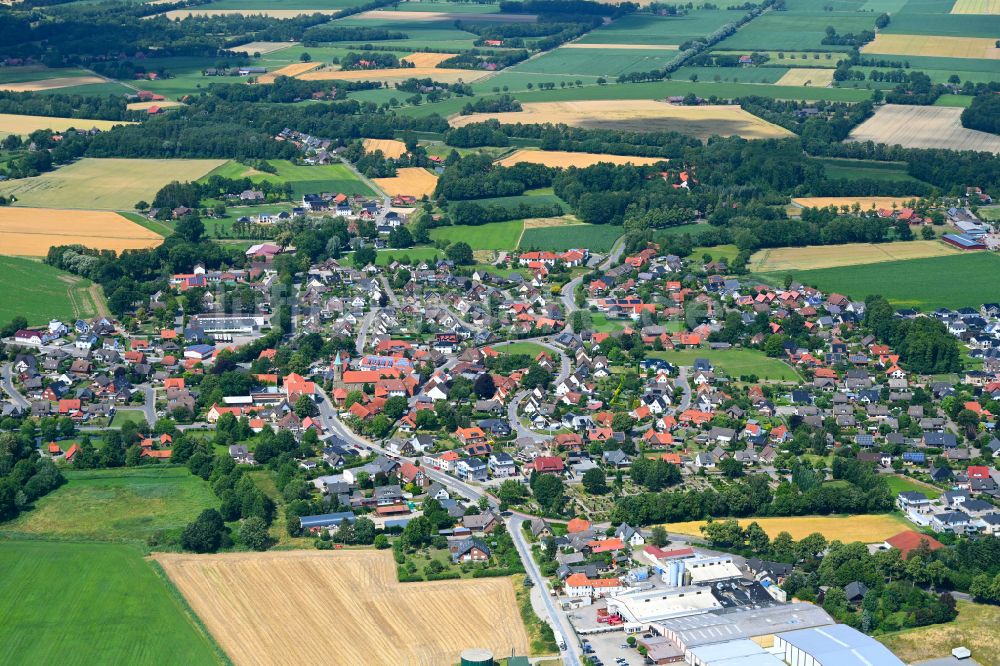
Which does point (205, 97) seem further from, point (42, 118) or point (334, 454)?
point (334, 454)

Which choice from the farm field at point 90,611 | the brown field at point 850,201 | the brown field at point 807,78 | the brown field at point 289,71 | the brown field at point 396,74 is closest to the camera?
the farm field at point 90,611

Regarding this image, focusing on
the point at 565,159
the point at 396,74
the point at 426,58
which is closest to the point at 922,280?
the point at 565,159

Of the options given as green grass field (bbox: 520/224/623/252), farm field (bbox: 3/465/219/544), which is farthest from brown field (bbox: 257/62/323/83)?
farm field (bbox: 3/465/219/544)

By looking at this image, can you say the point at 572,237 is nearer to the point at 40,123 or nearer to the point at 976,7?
the point at 40,123

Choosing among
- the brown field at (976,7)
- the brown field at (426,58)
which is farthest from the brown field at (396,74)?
the brown field at (976,7)

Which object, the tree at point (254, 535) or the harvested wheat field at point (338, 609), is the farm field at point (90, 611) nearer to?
the harvested wheat field at point (338, 609)

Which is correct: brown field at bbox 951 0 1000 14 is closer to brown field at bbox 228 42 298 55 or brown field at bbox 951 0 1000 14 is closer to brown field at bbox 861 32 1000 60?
brown field at bbox 861 32 1000 60
